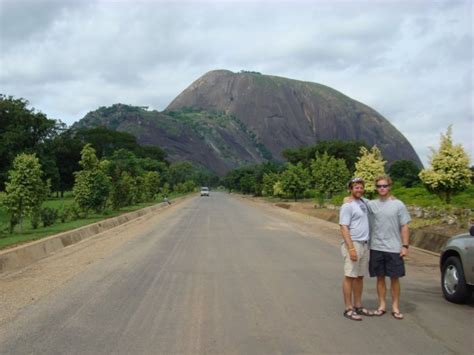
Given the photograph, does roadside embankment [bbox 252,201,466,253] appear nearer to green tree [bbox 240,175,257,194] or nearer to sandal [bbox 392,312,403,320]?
sandal [bbox 392,312,403,320]

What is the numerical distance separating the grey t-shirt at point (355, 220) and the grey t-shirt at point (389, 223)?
0.18 m

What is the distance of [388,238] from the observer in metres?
6.72

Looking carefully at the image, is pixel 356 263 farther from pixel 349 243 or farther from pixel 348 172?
pixel 348 172

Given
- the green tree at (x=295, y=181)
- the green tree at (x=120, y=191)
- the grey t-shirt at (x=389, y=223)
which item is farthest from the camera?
the green tree at (x=295, y=181)

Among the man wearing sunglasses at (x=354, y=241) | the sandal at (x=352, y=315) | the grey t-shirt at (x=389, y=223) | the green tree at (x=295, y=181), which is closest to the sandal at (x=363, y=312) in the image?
the man wearing sunglasses at (x=354, y=241)

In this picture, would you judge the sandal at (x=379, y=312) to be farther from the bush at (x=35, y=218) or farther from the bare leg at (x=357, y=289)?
the bush at (x=35, y=218)

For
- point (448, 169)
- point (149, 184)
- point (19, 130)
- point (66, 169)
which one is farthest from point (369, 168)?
point (66, 169)

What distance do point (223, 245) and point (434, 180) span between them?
9.92m

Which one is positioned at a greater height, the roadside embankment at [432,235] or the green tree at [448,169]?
the green tree at [448,169]

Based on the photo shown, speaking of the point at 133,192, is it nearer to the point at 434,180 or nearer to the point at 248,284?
the point at 434,180

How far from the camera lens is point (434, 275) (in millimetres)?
10453

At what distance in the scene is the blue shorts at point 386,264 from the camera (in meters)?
6.68

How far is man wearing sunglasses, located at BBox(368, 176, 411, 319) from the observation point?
6.71 metres

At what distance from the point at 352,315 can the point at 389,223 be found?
4.23 ft
